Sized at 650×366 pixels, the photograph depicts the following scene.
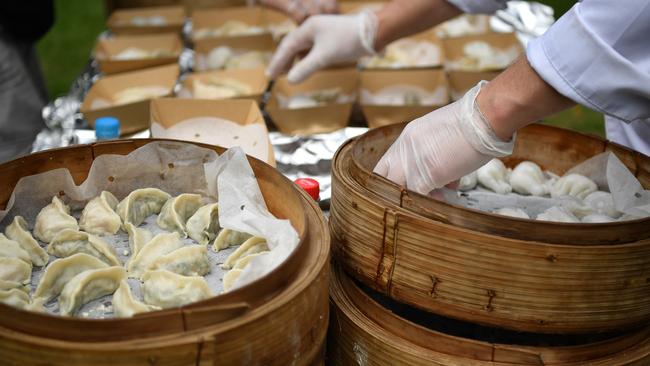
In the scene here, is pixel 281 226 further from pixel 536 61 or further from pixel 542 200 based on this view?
pixel 542 200

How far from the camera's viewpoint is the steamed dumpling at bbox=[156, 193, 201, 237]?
1647 millimetres

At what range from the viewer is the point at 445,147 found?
158cm

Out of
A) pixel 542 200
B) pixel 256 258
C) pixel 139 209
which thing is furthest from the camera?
pixel 542 200

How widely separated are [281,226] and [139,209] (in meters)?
0.47

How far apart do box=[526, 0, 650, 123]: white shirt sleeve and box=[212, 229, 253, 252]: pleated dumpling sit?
832mm

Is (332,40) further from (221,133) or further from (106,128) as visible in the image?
(106,128)

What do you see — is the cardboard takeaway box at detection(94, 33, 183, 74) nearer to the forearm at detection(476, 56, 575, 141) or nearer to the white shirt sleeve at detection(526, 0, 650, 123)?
the forearm at detection(476, 56, 575, 141)

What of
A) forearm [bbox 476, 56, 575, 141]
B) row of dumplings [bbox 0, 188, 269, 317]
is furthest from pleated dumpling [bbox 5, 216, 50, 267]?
forearm [bbox 476, 56, 575, 141]

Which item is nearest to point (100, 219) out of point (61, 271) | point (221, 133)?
point (61, 271)

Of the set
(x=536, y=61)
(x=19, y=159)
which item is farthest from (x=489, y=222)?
(x=19, y=159)

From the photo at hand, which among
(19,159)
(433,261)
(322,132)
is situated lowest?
(322,132)

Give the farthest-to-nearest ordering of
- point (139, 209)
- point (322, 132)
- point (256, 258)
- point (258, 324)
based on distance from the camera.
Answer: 1. point (322, 132)
2. point (139, 209)
3. point (256, 258)
4. point (258, 324)

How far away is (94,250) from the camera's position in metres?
1.52

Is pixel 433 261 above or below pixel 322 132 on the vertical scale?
above
